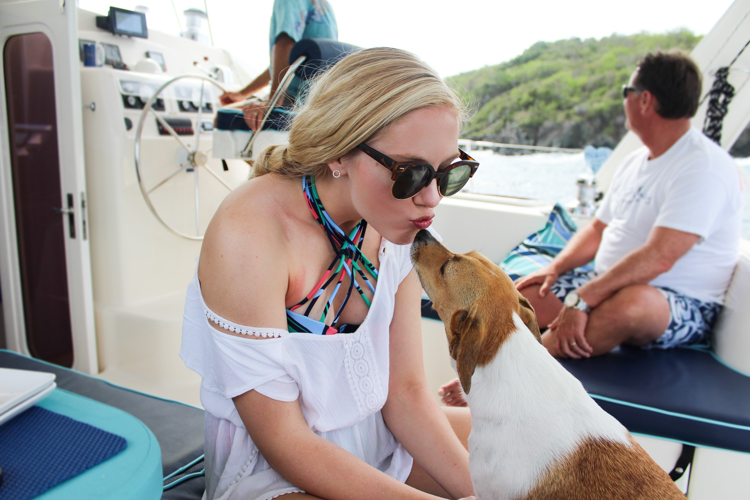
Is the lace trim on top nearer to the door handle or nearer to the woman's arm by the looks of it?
the woman's arm

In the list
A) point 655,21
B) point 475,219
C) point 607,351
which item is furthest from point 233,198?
point 655,21

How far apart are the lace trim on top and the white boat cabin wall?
1.58 metres

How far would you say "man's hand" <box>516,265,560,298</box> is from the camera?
2.30m

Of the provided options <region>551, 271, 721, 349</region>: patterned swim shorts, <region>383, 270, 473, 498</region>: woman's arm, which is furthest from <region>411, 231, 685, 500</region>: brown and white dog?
<region>551, 271, 721, 349</region>: patterned swim shorts

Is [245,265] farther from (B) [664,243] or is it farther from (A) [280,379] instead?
(B) [664,243]

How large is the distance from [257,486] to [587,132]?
10984 mm

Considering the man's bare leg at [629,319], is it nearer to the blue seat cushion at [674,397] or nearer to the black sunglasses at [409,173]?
the blue seat cushion at [674,397]

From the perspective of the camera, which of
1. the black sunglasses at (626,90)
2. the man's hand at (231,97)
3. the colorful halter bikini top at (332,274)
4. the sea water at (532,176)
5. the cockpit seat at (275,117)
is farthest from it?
the sea water at (532,176)

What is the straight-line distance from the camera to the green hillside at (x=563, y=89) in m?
6.01

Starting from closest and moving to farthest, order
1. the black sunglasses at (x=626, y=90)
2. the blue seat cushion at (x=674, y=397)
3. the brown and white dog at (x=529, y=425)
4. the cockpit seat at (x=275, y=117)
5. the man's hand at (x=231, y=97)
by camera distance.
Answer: the brown and white dog at (x=529, y=425) → the blue seat cushion at (x=674, y=397) → the cockpit seat at (x=275, y=117) → the black sunglasses at (x=626, y=90) → the man's hand at (x=231, y=97)

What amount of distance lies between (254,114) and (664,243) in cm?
183

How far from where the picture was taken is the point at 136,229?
2.41 metres

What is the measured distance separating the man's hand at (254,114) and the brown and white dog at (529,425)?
56.3 inches

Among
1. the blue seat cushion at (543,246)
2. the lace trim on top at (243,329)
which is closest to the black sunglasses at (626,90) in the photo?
the blue seat cushion at (543,246)
